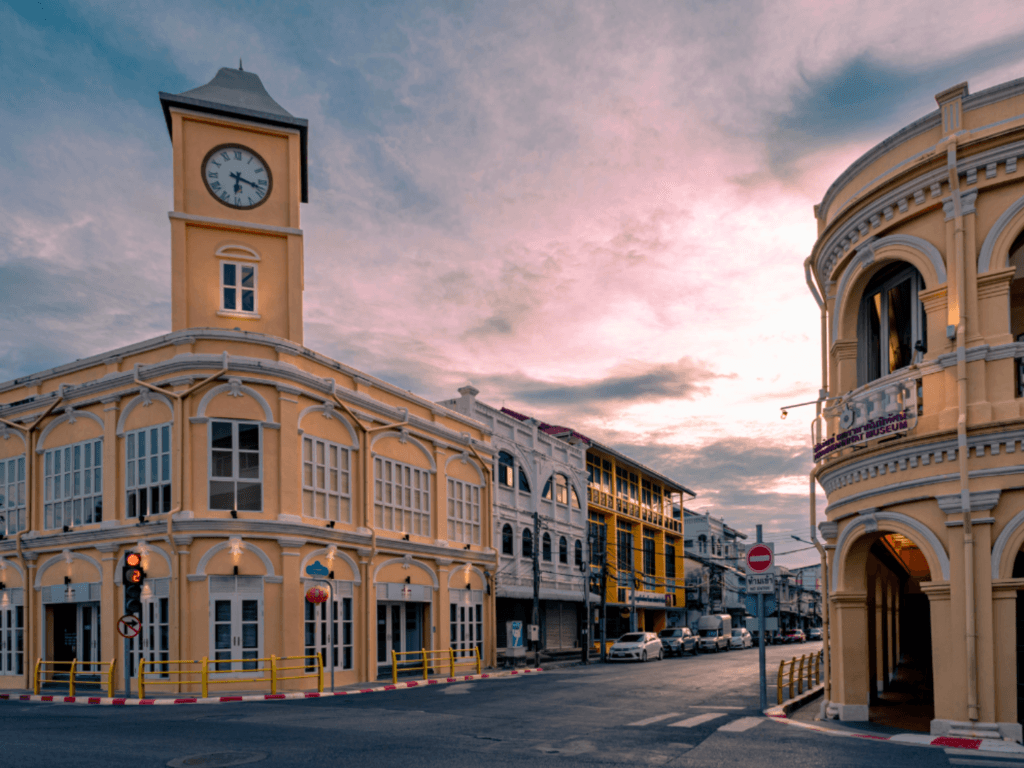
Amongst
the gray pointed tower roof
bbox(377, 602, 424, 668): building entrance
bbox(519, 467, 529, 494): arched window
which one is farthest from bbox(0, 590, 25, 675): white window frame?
bbox(519, 467, 529, 494): arched window

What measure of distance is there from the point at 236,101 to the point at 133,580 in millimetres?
16612

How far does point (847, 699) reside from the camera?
52.0 ft

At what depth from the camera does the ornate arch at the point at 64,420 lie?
90.2 feet

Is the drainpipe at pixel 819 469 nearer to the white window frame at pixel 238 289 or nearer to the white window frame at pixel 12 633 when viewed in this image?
the white window frame at pixel 238 289

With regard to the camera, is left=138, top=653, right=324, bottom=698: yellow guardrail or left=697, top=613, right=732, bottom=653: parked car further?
left=697, top=613, right=732, bottom=653: parked car

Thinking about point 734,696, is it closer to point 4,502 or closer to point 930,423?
point 930,423

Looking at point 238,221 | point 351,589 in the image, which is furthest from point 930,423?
point 238,221

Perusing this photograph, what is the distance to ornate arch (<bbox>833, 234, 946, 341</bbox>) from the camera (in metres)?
14.5

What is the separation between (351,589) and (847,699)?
1709 cm

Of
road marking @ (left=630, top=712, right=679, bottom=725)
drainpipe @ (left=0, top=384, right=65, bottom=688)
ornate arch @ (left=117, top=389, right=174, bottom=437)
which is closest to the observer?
road marking @ (left=630, top=712, right=679, bottom=725)

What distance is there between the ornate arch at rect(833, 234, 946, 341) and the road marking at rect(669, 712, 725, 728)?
7.37 m

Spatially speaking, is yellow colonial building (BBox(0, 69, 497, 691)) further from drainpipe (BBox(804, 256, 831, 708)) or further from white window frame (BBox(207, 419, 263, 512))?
drainpipe (BBox(804, 256, 831, 708))

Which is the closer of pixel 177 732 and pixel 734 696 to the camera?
pixel 177 732

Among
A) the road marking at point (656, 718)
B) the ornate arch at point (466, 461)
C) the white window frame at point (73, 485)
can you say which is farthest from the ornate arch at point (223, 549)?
the road marking at point (656, 718)
